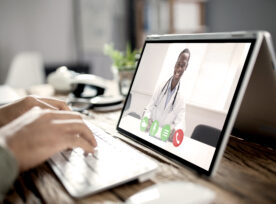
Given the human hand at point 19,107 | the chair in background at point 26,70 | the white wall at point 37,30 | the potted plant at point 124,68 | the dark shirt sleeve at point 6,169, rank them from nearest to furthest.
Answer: the dark shirt sleeve at point 6,169 < the human hand at point 19,107 < the potted plant at point 124,68 < the chair in background at point 26,70 < the white wall at point 37,30

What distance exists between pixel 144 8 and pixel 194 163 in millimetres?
3537

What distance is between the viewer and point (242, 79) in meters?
0.44

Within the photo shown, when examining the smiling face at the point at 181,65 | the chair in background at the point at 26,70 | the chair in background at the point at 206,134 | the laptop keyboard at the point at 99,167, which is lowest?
the chair in background at the point at 26,70

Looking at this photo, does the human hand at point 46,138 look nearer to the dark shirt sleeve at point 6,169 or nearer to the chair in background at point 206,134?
the dark shirt sleeve at point 6,169

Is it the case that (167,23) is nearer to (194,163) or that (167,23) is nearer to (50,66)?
(50,66)

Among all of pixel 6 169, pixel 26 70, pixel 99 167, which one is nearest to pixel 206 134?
pixel 99 167

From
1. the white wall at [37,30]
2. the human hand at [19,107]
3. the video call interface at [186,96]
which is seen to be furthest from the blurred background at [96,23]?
the video call interface at [186,96]

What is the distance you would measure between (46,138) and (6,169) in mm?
87

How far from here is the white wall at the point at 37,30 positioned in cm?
294

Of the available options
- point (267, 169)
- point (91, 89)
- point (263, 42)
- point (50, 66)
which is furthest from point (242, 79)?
point (50, 66)

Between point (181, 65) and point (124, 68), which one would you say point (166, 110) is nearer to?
point (181, 65)

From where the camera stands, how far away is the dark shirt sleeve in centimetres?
40

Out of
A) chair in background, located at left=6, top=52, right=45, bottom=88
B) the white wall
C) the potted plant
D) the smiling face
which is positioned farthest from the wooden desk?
the white wall

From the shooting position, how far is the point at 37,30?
314 cm
